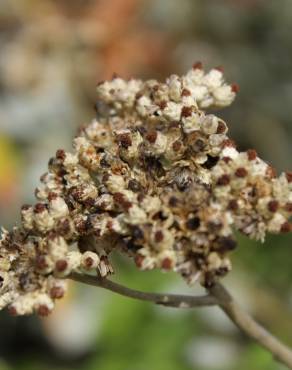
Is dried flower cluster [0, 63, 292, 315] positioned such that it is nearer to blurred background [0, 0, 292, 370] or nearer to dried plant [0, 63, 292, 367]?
dried plant [0, 63, 292, 367]

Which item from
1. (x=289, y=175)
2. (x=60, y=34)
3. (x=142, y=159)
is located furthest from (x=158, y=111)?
(x=60, y=34)

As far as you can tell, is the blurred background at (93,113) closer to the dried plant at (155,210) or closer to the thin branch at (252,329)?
the thin branch at (252,329)

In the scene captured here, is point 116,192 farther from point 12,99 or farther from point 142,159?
point 12,99

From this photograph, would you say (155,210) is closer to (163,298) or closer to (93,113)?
(163,298)

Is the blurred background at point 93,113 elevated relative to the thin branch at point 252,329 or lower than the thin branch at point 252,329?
elevated

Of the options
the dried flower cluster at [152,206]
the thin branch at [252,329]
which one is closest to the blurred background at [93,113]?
the thin branch at [252,329]

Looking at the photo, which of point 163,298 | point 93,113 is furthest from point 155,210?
point 93,113
